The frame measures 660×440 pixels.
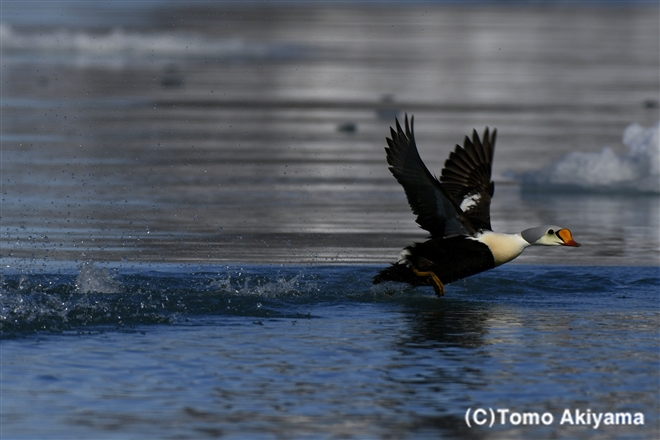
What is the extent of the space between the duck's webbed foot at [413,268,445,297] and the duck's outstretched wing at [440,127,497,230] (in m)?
0.98

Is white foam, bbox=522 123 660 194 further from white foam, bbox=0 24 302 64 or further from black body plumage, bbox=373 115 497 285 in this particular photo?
white foam, bbox=0 24 302 64

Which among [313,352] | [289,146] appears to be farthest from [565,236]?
[289,146]

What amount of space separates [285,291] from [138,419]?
3.50 m

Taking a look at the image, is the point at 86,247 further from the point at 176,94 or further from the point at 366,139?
the point at 176,94

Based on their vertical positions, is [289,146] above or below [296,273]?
above

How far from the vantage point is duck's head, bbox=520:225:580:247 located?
10.2 metres

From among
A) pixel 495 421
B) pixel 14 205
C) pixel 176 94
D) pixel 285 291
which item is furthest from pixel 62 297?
pixel 176 94

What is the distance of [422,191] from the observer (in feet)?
32.1

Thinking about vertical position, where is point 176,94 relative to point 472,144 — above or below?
above

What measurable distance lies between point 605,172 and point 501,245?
674cm

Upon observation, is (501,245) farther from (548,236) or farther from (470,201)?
(470,201)

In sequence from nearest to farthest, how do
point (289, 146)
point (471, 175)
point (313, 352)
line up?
point (313, 352), point (471, 175), point (289, 146)

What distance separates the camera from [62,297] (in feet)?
31.0

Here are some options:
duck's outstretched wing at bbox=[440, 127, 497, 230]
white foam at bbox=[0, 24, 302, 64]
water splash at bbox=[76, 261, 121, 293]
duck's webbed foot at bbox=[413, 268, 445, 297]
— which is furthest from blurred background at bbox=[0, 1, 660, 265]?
duck's webbed foot at bbox=[413, 268, 445, 297]
